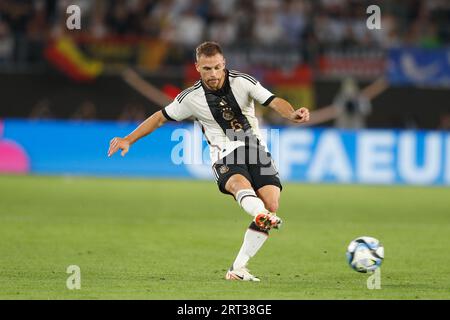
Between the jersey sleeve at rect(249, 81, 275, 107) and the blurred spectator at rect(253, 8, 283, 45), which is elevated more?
the blurred spectator at rect(253, 8, 283, 45)

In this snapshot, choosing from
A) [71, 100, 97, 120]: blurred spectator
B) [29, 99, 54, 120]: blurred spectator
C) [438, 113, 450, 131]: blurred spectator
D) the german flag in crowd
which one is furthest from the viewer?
[438, 113, 450, 131]: blurred spectator

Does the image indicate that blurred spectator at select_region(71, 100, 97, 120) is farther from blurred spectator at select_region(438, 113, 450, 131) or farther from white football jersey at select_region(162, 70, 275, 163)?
white football jersey at select_region(162, 70, 275, 163)

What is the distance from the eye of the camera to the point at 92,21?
79.6ft

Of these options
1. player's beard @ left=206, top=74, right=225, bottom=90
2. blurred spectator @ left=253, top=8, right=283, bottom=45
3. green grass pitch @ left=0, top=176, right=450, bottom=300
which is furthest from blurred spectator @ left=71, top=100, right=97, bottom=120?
player's beard @ left=206, top=74, right=225, bottom=90

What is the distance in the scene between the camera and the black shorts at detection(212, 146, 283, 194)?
9094 mm

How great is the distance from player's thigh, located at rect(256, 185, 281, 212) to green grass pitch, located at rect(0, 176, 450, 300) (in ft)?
2.22

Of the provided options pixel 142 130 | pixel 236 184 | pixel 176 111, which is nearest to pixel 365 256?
pixel 236 184

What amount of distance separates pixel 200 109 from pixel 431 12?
1835 centimetres

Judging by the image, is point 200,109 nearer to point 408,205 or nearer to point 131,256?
point 131,256

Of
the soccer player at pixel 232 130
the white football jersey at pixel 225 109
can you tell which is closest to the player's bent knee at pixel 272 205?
the soccer player at pixel 232 130

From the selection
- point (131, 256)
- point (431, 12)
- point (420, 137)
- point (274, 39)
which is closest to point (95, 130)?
point (274, 39)

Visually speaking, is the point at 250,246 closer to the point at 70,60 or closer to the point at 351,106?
the point at 351,106

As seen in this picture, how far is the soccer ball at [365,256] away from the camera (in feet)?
28.1

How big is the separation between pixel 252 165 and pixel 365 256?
141cm
